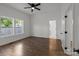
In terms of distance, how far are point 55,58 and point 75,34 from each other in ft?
5.44

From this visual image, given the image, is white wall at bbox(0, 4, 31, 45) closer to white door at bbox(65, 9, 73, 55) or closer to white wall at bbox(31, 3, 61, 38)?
white wall at bbox(31, 3, 61, 38)

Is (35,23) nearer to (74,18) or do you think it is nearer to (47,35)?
(47,35)

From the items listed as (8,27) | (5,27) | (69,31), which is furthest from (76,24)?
(8,27)

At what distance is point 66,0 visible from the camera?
0.62m

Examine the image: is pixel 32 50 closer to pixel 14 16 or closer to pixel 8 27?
pixel 8 27

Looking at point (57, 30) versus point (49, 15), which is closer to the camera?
point (57, 30)

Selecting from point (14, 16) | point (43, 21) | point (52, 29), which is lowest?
point (52, 29)

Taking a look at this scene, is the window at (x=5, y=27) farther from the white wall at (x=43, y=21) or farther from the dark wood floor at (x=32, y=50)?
the white wall at (x=43, y=21)

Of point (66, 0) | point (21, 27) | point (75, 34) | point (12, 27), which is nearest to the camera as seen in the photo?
point (66, 0)

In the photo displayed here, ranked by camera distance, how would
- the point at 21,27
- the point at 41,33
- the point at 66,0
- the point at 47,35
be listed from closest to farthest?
the point at 66,0 → the point at 21,27 → the point at 47,35 → the point at 41,33

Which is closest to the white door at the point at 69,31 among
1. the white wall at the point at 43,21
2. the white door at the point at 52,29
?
the white door at the point at 52,29

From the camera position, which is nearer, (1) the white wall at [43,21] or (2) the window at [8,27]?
(2) the window at [8,27]

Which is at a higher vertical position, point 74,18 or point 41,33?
point 74,18

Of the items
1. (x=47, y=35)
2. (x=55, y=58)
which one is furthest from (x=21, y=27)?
(x=55, y=58)
